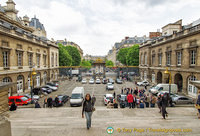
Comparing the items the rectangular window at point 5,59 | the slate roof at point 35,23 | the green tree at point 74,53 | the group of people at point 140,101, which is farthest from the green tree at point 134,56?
the rectangular window at point 5,59

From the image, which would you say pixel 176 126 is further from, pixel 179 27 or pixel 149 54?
pixel 179 27

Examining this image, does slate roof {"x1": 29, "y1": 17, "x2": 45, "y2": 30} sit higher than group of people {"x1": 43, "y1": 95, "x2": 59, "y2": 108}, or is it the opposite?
slate roof {"x1": 29, "y1": 17, "x2": 45, "y2": 30}

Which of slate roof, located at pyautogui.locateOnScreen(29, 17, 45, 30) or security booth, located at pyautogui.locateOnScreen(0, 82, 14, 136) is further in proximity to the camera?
slate roof, located at pyautogui.locateOnScreen(29, 17, 45, 30)

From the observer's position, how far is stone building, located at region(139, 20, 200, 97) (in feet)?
64.3

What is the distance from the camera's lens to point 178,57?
23.8 metres

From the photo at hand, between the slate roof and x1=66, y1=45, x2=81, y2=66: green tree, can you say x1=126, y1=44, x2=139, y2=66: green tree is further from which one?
the slate roof

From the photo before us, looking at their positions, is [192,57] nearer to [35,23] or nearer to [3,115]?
[3,115]

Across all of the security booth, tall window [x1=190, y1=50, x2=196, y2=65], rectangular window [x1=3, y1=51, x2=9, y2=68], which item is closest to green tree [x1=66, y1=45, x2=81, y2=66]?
rectangular window [x1=3, y1=51, x2=9, y2=68]

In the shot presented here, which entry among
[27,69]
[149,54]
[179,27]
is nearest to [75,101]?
[27,69]

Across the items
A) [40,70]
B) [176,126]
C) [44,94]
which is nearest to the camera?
[176,126]

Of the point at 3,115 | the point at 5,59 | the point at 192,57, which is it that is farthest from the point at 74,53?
the point at 3,115

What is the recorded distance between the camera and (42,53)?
3288cm

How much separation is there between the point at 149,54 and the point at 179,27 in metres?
10.7

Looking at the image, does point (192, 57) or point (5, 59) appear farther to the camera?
point (192, 57)
